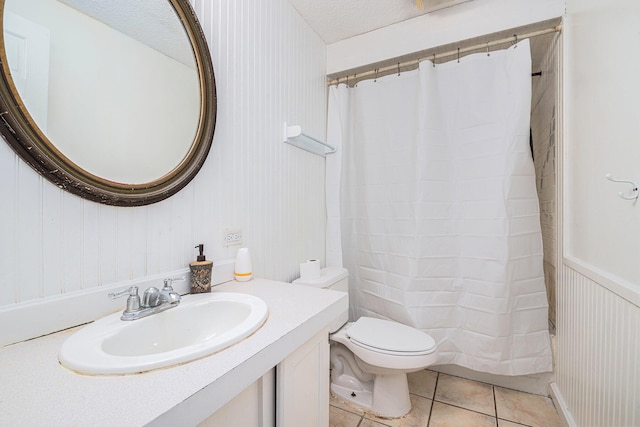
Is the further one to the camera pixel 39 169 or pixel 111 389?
pixel 39 169

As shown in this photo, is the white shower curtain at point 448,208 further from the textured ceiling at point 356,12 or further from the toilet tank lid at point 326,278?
the textured ceiling at point 356,12

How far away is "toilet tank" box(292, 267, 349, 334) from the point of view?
1.55m

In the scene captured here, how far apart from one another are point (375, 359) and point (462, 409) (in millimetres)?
646

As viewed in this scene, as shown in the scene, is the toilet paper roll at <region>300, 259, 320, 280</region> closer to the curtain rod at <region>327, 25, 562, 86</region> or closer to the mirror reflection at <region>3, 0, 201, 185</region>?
the mirror reflection at <region>3, 0, 201, 185</region>

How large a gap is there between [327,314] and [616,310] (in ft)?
3.32

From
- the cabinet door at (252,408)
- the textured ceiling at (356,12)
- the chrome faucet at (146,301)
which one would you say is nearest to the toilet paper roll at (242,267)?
the chrome faucet at (146,301)

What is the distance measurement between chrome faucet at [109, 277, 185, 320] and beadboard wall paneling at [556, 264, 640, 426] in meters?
1.43

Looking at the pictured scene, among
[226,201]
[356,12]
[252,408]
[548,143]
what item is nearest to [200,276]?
[226,201]

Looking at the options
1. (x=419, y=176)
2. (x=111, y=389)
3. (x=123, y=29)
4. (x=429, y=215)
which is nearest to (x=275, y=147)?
(x=123, y=29)

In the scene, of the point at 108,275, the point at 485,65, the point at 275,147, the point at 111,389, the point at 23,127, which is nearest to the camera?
the point at 111,389

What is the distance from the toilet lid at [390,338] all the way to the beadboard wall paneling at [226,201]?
512 mm

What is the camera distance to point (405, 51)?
1.81 metres

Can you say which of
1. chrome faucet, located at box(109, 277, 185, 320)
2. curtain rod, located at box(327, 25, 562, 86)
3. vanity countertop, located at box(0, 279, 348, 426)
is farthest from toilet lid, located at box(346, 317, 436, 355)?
curtain rod, located at box(327, 25, 562, 86)

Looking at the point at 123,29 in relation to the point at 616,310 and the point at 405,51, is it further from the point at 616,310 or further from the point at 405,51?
the point at 616,310
